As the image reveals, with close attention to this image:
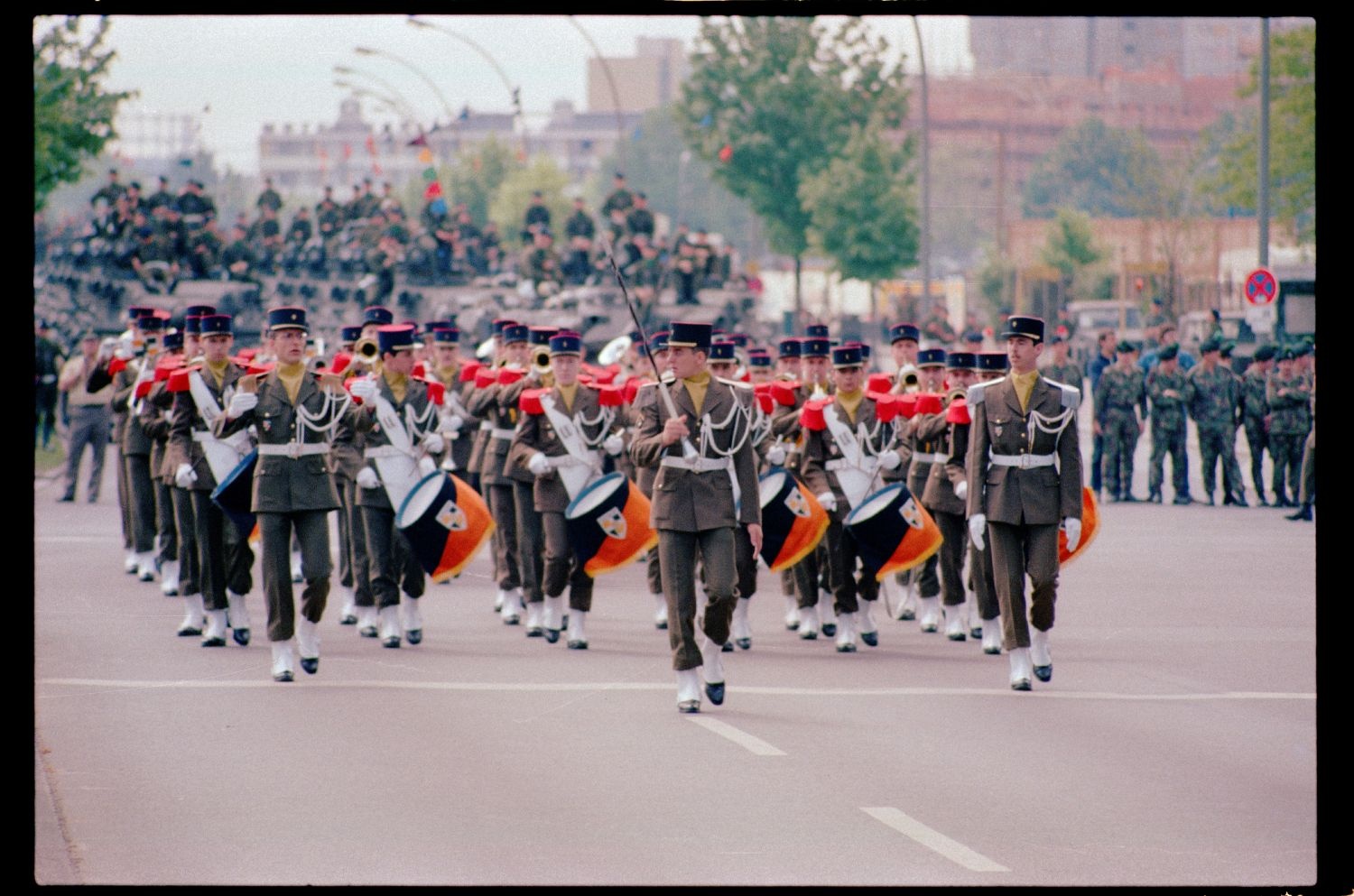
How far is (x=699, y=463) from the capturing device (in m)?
11.8

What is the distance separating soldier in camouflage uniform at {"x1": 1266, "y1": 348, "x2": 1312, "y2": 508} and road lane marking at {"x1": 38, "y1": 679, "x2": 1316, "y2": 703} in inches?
536

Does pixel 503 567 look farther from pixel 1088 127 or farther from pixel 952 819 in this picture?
pixel 1088 127

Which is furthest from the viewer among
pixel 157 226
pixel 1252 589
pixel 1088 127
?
pixel 1088 127

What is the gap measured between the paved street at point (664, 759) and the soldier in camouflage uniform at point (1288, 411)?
986 centimetres

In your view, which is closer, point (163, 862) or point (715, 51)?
point (163, 862)

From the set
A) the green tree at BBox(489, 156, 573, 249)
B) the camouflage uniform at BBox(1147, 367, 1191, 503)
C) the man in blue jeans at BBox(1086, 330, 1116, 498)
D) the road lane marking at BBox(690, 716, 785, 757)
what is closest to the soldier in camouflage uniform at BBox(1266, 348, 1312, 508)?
the camouflage uniform at BBox(1147, 367, 1191, 503)

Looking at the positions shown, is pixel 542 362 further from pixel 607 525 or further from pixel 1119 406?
pixel 1119 406

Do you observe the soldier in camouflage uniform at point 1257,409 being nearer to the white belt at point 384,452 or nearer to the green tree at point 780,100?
the white belt at point 384,452

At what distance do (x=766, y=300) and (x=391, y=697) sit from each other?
7707 centimetres

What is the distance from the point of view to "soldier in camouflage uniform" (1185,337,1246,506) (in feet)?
86.3

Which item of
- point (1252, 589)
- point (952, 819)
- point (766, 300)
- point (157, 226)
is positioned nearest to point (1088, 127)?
point (766, 300)

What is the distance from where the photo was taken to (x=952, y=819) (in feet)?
29.0

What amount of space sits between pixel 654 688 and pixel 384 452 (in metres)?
3.03

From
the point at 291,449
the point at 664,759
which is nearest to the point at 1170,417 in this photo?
the point at 291,449
